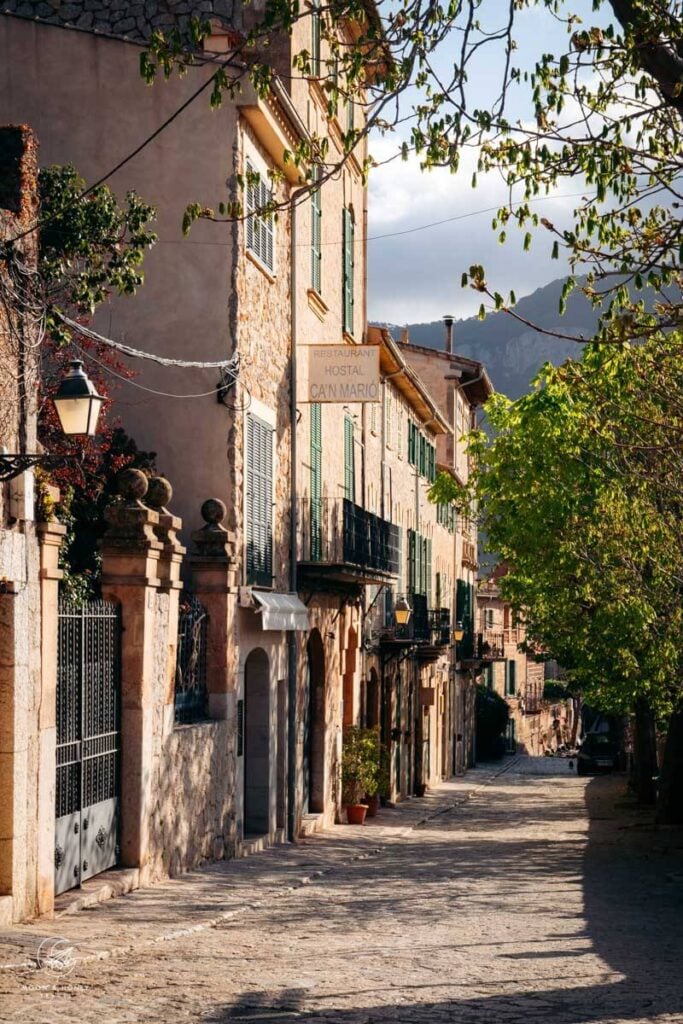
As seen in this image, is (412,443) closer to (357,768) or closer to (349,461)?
(349,461)

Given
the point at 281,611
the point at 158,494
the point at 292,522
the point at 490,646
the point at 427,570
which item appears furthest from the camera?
the point at 490,646

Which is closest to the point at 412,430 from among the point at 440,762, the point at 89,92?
the point at 440,762

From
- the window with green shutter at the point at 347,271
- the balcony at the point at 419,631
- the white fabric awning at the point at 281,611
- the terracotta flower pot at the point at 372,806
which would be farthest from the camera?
the balcony at the point at 419,631

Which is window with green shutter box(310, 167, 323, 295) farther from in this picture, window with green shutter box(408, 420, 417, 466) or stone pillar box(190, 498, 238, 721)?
window with green shutter box(408, 420, 417, 466)

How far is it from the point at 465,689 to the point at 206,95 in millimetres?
41538

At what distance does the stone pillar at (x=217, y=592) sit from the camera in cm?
1772

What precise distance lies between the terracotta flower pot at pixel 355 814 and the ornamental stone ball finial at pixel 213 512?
34.2 ft

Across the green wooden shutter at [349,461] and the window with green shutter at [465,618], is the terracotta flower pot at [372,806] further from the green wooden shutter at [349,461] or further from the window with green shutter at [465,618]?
the window with green shutter at [465,618]

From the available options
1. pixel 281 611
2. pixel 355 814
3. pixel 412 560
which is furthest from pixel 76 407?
pixel 412 560

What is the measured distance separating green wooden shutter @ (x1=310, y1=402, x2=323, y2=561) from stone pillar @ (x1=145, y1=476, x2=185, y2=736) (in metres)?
8.00

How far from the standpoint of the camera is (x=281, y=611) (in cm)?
2031

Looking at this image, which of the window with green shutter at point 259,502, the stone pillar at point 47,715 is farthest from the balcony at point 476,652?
the stone pillar at point 47,715

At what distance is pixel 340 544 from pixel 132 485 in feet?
35.3

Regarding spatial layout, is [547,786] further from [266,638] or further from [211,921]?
[211,921]
